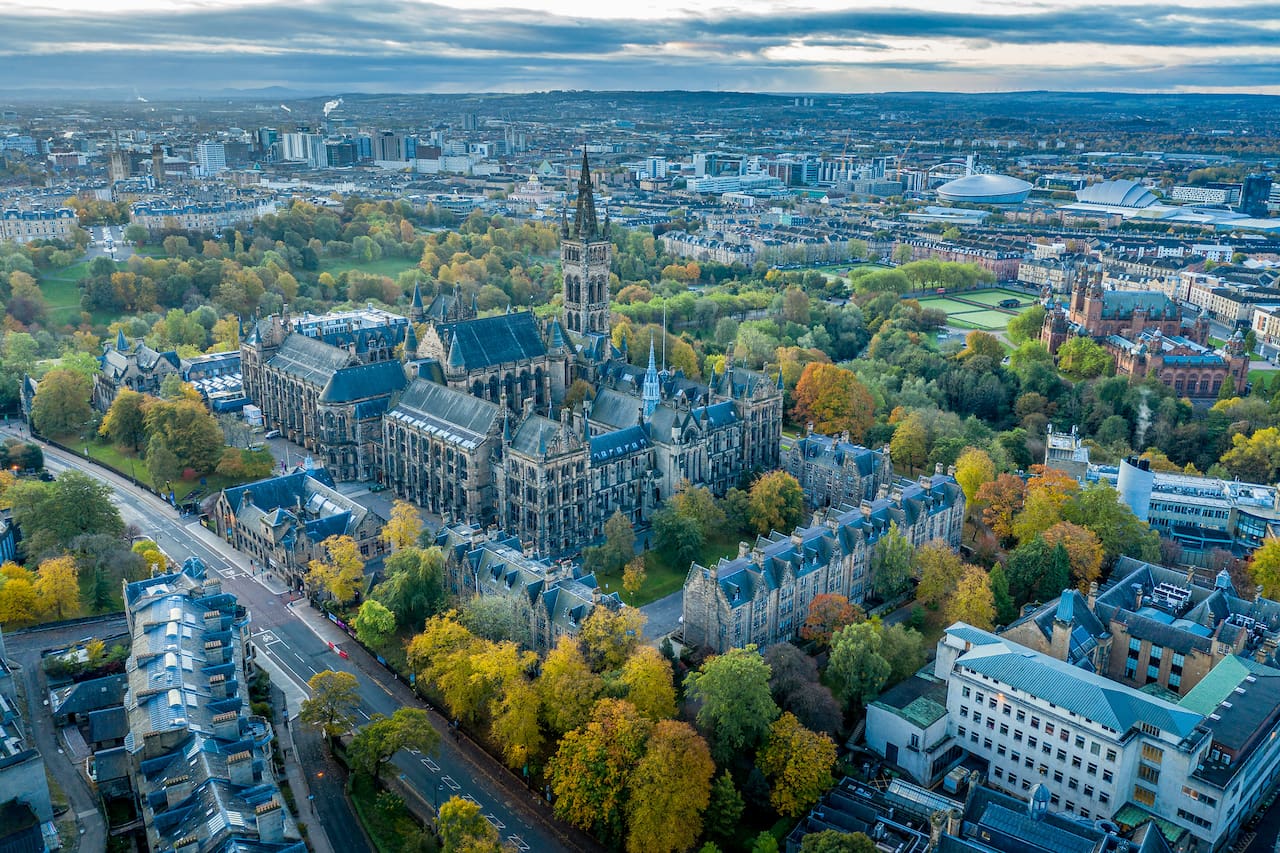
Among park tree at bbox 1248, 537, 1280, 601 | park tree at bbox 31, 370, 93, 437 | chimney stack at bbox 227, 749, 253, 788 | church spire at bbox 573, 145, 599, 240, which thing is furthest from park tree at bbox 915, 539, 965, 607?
park tree at bbox 31, 370, 93, 437

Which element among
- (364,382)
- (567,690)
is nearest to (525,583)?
(567,690)

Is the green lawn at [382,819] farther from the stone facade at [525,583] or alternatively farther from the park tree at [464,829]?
the stone facade at [525,583]

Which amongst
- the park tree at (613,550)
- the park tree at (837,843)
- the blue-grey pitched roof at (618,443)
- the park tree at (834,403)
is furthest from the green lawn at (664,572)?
the park tree at (837,843)

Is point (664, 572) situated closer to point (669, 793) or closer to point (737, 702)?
point (737, 702)

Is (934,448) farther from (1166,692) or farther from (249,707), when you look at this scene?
(249,707)

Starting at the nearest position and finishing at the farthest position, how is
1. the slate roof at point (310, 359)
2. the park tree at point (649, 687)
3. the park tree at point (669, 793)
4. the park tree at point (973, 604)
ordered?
the park tree at point (669, 793) → the park tree at point (649, 687) → the park tree at point (973, 604) → the slate roof at point (310, 359)

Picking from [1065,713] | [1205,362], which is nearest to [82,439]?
[1065,713]
